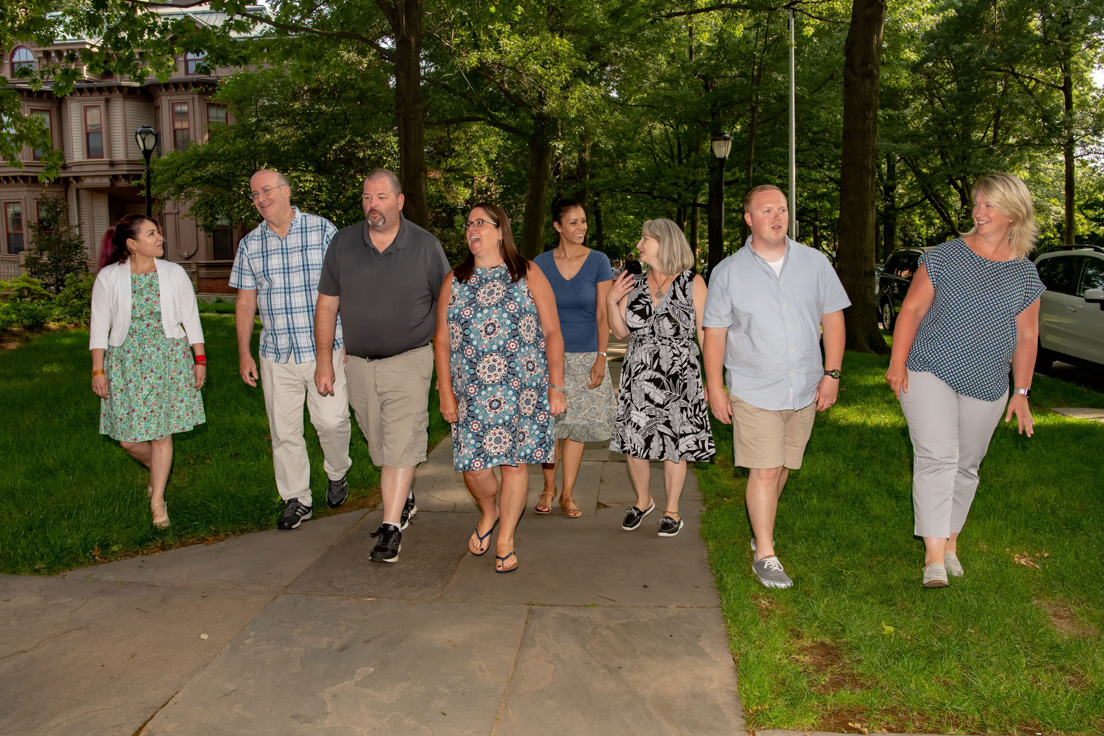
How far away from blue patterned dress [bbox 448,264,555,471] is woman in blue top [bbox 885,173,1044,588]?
6.16ft

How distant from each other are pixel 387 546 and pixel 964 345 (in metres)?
3.26

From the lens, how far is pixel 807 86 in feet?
84.2

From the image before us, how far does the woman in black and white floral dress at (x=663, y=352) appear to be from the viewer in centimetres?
538

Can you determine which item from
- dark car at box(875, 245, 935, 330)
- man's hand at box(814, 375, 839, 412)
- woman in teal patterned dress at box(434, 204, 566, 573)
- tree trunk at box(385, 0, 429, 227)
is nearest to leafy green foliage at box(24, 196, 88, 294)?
tree trunk at box(385, 0, 429, 227)

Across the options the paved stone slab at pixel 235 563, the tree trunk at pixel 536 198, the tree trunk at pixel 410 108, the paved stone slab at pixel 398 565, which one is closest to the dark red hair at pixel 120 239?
the paved stone slab at pixel 235 563

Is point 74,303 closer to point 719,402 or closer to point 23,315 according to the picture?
point 23,315

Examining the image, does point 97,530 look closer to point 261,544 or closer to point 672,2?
point 261,544

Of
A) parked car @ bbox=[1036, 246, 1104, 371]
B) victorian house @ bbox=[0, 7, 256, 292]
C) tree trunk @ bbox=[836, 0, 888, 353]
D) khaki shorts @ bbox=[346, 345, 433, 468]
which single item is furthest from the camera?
victorian house @ bbox=[0, 7, 256, 292]

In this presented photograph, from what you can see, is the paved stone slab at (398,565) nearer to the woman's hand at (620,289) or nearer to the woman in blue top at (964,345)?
the woman's hand at (620,289)

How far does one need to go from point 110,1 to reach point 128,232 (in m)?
11.7

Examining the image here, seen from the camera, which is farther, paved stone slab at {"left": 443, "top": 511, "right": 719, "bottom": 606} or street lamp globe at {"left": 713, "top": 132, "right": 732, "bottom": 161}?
street lamp globe at {"left": 713, "top": 132, "right": 732, "bottom": 161}

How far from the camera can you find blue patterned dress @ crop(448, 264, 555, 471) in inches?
193

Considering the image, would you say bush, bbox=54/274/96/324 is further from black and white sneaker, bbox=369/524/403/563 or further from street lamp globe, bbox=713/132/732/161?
black and white sneaker, bbox=369/524/403/563

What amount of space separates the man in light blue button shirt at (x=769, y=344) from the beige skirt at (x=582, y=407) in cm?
130
